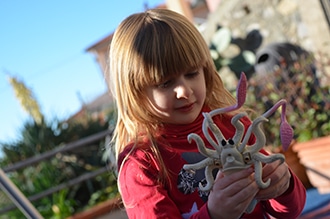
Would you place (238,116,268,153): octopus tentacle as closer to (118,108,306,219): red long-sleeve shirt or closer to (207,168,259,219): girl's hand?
(207,168,259,219): girl's hand

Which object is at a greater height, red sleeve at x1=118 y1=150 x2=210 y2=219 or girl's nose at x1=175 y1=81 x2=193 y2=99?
girl's nose at x1=175 y1=81 x2=193 y2=99

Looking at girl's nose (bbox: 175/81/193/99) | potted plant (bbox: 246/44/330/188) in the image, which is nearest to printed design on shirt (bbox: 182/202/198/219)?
girl's nose (bbox: 175/81/193/99)

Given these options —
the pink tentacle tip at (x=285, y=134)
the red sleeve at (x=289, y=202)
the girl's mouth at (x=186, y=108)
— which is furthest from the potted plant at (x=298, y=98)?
the pink tentacle tip at (x=285, y=134)

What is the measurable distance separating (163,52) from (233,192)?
1.20ft

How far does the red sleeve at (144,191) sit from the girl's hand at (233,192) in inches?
2.2

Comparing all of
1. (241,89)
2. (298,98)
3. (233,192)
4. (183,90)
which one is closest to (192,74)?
(183,90)

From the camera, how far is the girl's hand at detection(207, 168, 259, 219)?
42.2 inches

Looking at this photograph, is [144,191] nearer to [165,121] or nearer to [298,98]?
[165,121]

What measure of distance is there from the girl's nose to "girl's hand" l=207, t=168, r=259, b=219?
0.71 ft

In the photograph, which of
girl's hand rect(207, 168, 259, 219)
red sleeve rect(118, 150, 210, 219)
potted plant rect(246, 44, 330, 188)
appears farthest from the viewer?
potted plant rect(246, 44, 330, 188)

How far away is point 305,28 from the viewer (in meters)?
5.71

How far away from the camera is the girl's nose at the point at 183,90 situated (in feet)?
4.05

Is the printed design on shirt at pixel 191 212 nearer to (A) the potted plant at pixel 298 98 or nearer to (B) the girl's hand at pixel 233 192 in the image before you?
(B) the girl's hand at pixel 233 192

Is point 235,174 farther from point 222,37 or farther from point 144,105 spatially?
point 222,37
